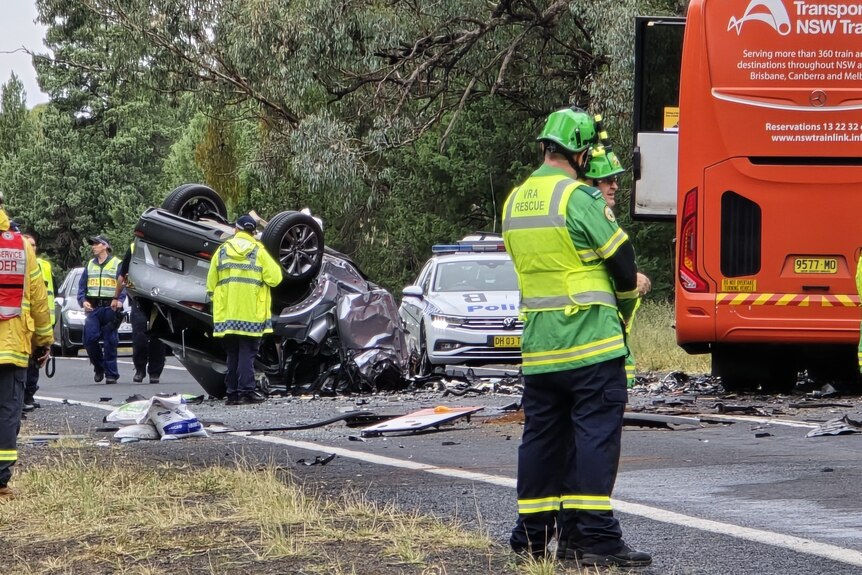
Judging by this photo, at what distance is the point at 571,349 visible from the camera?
5613 millimetres

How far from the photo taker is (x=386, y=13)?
25.2 metres

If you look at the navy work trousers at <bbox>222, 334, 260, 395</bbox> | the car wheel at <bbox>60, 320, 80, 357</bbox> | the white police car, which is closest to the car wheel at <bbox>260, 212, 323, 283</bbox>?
the navy work trousers at <bbox>222, 334, 260, 395</bbox>

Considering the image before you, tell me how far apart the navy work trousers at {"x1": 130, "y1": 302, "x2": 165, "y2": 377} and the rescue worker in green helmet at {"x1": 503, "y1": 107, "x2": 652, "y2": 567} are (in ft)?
45.0

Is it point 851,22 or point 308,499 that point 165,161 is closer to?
point 851,22

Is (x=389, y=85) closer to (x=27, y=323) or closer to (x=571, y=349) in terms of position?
(x=27, y=323)

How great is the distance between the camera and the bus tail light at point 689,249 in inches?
503

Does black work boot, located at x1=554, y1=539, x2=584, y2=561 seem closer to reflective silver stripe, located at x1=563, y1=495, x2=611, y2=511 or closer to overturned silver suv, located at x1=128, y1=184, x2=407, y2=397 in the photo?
reflective silver stripe, located at x1=563, y1=495, x2=611, y2=511

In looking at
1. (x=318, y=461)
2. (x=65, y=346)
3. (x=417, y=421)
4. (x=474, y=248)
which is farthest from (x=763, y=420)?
(x=65, y=346)

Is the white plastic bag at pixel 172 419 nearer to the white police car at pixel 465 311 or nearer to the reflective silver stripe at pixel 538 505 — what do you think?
the white police car at pixel 465 311

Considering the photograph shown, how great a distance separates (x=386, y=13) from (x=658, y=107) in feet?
39.5

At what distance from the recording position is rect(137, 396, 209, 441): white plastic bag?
11.4 m

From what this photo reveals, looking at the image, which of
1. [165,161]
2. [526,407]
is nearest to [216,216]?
[526,407]

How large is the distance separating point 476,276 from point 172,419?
313 inches

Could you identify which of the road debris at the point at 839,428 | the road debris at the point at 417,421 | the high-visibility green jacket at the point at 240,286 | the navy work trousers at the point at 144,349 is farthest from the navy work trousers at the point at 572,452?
the navy work trousers at the point at 144,349
